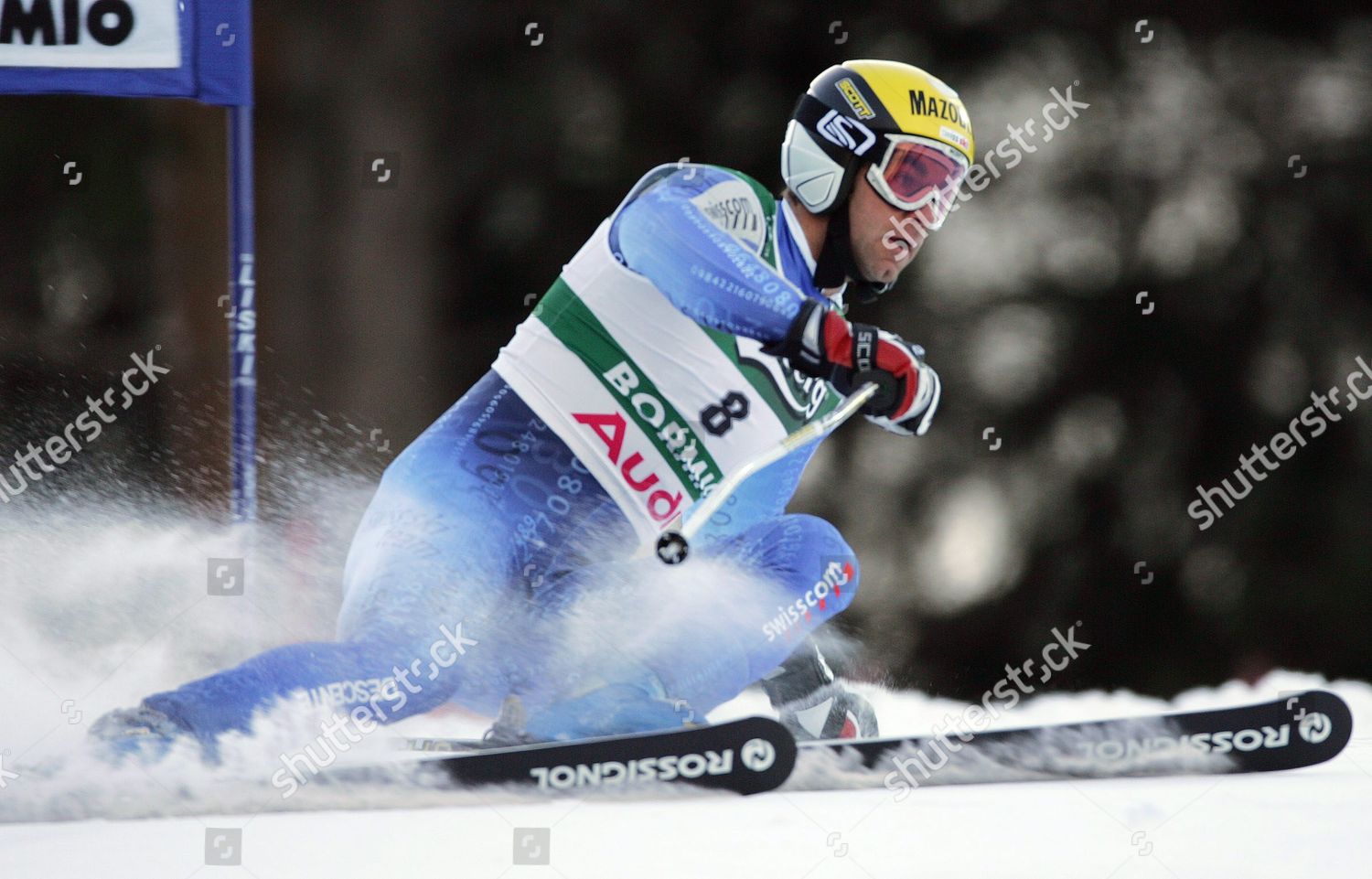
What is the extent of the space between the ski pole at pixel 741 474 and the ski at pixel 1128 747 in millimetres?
603

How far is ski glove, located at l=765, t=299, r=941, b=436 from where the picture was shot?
9.23 ft

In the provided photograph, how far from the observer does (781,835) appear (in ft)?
8.64

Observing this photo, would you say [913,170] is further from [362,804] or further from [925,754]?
[362,804]

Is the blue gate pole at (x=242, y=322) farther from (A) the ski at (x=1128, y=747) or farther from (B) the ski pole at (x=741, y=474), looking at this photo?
(A) the ski at (x=1128, y=747)

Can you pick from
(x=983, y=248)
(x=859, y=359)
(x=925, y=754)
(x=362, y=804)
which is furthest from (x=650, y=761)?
(x=983, y=248)

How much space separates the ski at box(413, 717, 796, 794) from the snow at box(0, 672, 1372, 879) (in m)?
0.03

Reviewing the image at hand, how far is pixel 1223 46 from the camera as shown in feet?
19.5

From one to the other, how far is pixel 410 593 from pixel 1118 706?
165cm

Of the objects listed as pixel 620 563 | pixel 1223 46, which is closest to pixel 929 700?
pixel 620 563

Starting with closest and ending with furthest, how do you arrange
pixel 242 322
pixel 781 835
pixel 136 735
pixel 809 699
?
1. pixel 781 835
2. pixel 136 735
3. pixel 242 322
4. pixel 809 699

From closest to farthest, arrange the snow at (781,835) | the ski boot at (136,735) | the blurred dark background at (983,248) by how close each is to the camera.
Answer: the snow at (781,835) → the ski boot at (136,735) → the blurred dark background at (983,248)

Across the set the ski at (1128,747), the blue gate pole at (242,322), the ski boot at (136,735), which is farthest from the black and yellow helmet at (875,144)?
the ski boot at (136,735)

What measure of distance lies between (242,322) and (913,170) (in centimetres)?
137

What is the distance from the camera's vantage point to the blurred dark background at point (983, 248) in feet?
15.3
